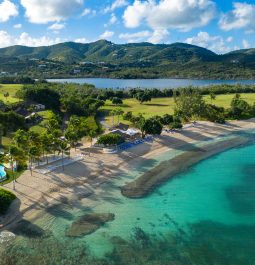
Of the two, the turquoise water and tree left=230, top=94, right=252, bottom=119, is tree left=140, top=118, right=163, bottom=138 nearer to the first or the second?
the turquoise water

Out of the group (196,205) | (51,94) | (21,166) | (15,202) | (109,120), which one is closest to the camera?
(15,202)

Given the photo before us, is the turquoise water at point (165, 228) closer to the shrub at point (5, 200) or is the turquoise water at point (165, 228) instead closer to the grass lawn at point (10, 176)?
the shrub at point (5, 200)

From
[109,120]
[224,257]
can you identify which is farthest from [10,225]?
[109,120]

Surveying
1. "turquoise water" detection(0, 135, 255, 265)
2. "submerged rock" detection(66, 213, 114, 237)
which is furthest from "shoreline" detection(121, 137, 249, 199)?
"submerged rock" detection(66, 213, 114, 237)

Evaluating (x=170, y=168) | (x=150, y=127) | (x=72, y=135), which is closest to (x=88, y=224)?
(x=170, y=168)

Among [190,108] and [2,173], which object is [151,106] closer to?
[190,108]

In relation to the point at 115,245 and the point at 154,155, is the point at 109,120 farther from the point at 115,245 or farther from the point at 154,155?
the point at 115,245

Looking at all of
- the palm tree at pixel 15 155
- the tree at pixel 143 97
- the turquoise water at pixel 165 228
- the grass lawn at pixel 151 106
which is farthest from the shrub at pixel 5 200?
the tree at pixel 143 97
